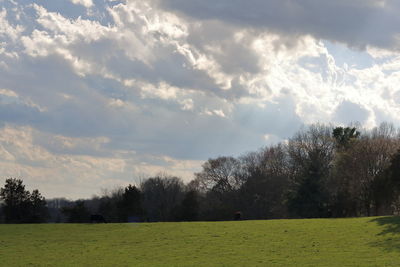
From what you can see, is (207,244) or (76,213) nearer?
(207,244)

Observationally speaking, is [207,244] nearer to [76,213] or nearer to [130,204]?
[130,204]

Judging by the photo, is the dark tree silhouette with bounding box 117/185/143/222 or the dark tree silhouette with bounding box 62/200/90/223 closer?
the dark tree silhouette with bounding box 117/185/143/222

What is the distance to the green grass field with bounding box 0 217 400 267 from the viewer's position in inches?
1077

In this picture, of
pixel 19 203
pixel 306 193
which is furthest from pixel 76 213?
pixel 306 193

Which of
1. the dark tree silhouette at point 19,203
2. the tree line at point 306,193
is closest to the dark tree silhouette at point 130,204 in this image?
the tree line at point 306,193

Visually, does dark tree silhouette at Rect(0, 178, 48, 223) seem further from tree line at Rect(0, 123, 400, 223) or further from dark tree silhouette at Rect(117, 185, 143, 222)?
dark tree silhouette at Rect(117, 185, 143, 222)

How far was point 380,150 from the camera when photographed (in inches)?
2648

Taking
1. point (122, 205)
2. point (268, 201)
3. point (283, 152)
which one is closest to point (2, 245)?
point (122, 205)

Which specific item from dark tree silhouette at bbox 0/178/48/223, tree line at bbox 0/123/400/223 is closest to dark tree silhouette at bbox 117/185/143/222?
tree line at bbox 0/123/400/223

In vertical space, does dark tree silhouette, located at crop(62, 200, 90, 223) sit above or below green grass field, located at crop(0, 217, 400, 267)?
above

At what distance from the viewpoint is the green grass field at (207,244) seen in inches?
1077

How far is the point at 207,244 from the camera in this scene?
3484cm

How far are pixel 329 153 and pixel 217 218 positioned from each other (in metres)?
23.0

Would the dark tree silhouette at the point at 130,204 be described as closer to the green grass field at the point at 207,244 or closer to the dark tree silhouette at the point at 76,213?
the dark tree silhouette at the point at 76,213
